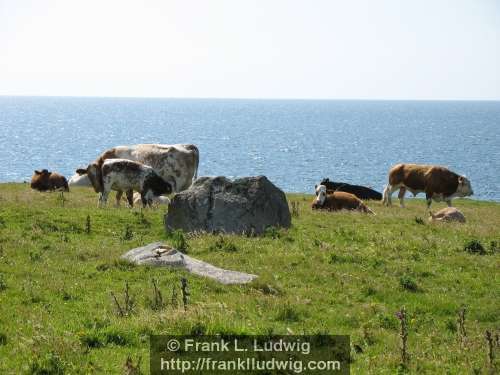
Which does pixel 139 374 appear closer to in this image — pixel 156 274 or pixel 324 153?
pixel 156 274

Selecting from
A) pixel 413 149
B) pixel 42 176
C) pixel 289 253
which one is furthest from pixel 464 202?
pixel 413 149

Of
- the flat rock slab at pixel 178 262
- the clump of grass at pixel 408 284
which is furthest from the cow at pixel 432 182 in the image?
the flat rock slab at pixel 178 262

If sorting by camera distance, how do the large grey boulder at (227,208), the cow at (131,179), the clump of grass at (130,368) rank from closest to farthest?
1. the clump of grass at (130,368)
2. the large grey boulder at (227,208)
3. the cow at (131,179)

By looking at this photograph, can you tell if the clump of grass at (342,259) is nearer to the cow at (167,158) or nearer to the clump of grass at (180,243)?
the clump of grass at (180,243)

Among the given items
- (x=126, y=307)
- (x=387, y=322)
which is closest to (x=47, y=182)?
(x=126, y=307)

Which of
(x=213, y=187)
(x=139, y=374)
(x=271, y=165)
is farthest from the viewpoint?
(x=271, y=165)

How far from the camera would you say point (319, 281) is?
1630 cm

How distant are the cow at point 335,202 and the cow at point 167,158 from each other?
7.10 m

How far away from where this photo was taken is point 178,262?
645 inches

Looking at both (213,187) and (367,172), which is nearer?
(213,187)

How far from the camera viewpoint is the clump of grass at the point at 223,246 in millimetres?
19156

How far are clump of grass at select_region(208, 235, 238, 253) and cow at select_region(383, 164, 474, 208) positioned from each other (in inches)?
840

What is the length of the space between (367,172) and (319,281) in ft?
311

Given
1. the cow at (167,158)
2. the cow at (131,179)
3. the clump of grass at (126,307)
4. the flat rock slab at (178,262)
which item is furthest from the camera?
the cow at (167,158)
